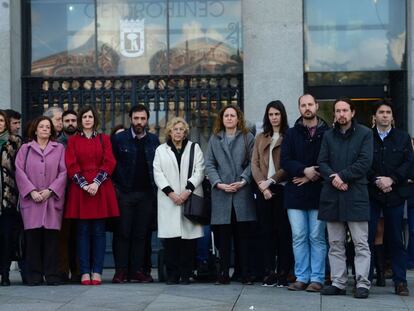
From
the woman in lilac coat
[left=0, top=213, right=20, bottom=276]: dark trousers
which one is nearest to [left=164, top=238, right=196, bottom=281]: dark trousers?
the woman in lilac coat

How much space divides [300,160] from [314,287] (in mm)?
1415

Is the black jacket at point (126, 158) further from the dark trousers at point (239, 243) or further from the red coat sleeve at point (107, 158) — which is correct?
the dark trousers at point (239, 243)

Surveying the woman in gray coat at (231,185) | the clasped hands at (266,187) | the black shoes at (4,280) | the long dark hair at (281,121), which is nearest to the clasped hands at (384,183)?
the clasped hands at (266,187)

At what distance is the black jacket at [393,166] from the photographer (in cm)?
979

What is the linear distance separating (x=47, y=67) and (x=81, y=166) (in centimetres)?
395

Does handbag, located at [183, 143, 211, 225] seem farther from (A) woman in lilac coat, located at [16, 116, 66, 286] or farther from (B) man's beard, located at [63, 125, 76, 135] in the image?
(B) man's beard, located at [63, 125, 76, 135]

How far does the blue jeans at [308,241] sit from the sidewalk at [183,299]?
1.11ft

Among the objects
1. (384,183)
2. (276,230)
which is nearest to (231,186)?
(276,230)

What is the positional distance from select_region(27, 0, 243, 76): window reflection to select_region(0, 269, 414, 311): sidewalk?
4.55m

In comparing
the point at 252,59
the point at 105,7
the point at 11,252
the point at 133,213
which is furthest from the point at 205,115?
the point at 11,252

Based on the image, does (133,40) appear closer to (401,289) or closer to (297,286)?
(297,286)

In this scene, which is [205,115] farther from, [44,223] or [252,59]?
[44,223]

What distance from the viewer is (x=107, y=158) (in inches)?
422

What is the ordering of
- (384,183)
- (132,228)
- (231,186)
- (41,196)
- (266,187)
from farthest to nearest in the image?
1. (132,228)
2. (41,196)
3. (231,186)
4. (266,187)
5. (384,183)
